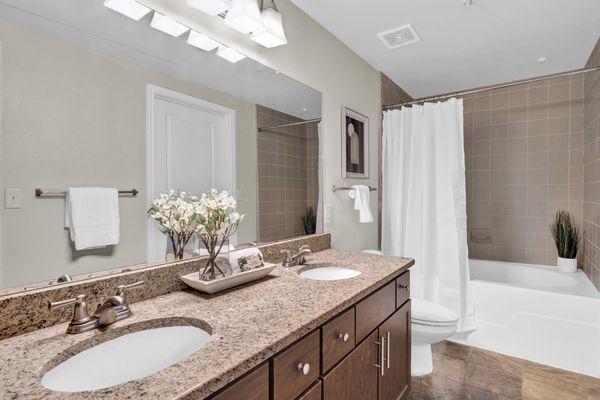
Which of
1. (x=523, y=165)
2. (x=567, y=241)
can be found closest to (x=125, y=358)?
(x=567, y=241)

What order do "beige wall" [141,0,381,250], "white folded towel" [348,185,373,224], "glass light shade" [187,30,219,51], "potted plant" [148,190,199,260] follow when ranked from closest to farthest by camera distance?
1. "potted plant" [148,190,199,260]
2. "glass light shade" [187,30,219,51]
3. "beige wall" [141,0,381,250]
4. "white folded towel" [348,185,373,224]

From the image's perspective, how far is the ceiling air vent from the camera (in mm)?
2148

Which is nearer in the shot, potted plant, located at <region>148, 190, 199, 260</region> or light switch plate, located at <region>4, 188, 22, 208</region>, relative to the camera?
light switch plate, located at <region>4, 188, 22, 208</region>

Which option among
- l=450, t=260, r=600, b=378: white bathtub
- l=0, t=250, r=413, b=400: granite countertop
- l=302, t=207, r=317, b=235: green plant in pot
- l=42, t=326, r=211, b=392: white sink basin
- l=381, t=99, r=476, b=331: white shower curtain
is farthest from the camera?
l=381, t=99, r=476, b=331: white shower curtain

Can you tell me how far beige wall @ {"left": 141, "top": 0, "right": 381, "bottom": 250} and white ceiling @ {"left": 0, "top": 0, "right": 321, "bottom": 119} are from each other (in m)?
0.10

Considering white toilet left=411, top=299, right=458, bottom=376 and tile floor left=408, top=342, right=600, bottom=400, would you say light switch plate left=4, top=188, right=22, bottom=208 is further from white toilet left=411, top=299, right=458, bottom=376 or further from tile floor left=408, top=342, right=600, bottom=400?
tile floor left=408, top=342, right=600, bottom=400

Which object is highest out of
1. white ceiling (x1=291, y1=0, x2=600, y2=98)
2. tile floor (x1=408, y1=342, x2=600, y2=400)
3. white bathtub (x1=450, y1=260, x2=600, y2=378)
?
white ceiling (x1=291, y1=0, x2=600, y2=98)

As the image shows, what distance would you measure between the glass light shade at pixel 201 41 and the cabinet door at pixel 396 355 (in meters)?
1.43

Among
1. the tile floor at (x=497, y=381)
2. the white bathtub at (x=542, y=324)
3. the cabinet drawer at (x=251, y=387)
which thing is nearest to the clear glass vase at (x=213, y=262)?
the cabinet drawer at (x=251, y=387)

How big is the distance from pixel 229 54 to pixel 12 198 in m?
1.03

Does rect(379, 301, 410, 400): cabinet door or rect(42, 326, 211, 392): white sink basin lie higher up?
rect(42, 326, 211, 392): white sink basin

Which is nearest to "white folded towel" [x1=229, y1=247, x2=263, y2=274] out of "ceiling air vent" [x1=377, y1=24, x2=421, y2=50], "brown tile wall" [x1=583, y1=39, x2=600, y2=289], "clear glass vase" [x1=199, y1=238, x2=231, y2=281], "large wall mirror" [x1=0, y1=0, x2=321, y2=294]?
"clear glass vase" [x1=199, y1=238, x2=231, y2=281]

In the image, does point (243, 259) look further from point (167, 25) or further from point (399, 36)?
point (399, 36)

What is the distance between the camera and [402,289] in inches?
62.1
